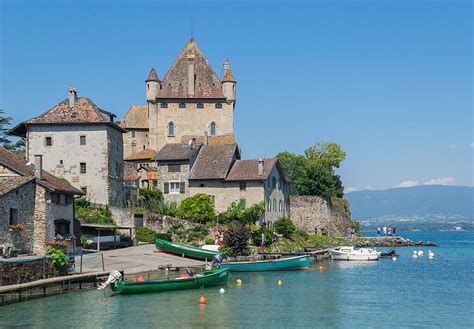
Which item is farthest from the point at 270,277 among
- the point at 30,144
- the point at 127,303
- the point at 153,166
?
the point at 153,166

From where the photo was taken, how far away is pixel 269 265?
198 feet

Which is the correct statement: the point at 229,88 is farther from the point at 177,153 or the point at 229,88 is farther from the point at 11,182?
the point at 11,182

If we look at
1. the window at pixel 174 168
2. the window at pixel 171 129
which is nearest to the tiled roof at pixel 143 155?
the window at pixel 171 129

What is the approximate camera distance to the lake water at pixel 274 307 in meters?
35.3

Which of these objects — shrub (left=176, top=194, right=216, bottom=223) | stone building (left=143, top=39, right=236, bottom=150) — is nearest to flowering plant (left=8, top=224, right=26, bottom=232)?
shrub (left=176, top=194, right=216, bottom=223)

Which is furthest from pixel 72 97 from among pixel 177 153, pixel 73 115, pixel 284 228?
pixel 284 228

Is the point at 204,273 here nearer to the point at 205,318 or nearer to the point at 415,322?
the point at 205,318

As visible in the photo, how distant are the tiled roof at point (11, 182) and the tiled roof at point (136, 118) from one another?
53.0m

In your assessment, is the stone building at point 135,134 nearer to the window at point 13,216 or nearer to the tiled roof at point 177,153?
the tiled roof at point 177,153

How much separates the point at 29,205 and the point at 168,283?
11.9 m

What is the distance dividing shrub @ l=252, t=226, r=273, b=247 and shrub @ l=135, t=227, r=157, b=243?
9955mm

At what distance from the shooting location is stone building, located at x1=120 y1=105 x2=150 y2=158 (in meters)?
102

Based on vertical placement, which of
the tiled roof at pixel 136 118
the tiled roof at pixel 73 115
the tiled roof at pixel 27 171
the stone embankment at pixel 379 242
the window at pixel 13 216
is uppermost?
the tiled roof at pixel 136 118

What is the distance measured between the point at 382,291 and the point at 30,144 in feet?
131
